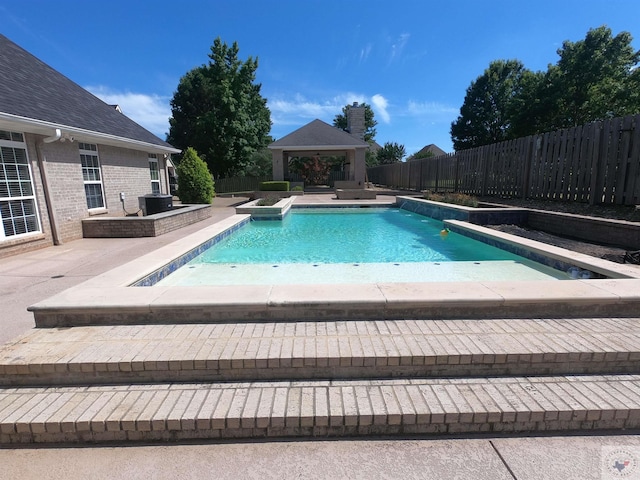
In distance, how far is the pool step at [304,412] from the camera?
85.0 inches

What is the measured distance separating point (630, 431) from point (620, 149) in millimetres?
8811

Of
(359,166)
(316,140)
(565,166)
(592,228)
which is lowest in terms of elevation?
(592,228)

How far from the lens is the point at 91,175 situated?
30.7 feet

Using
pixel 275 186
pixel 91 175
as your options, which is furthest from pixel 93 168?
pixel 275 186

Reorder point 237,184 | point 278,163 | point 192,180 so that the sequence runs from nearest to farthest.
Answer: point 192,180 → point 278,163 → point 237,184

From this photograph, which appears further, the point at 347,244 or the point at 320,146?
the point at 320,146

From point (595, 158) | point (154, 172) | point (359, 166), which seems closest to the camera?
point (595, 158)

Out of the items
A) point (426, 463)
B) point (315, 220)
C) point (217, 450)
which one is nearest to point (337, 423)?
point (426, 463)

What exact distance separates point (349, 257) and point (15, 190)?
7.32m

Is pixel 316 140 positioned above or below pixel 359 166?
above

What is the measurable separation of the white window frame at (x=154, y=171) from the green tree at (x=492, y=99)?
32.7 m

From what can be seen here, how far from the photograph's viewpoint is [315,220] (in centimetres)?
1267

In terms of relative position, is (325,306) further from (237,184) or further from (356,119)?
(356,119)

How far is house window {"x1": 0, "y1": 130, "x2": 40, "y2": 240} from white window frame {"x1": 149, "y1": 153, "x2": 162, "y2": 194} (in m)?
6.60
